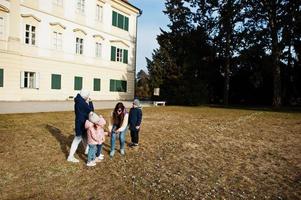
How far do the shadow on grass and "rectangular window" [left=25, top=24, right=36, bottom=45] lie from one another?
674 inches

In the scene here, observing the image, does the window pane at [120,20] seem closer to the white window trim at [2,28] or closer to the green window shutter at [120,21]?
the green window shutter at [120,21]

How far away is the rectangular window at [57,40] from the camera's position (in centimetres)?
3150

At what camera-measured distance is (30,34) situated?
29.0 meters

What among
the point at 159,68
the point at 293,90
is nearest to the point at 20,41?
the point at 159,68

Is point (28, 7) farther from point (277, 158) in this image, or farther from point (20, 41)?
point (277, 158)

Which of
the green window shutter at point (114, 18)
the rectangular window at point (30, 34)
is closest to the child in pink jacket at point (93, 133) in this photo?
the rectangular window at point (30, 34)

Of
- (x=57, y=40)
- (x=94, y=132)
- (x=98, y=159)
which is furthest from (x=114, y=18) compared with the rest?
(x=94, y=132)

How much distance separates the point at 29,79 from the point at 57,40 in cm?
Answer: 478

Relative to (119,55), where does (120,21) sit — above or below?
above

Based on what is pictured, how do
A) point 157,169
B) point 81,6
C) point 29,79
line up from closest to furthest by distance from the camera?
point 157,169 → point 29,79 → point 81,6

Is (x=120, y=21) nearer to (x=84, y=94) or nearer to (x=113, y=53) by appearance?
(x=113, y=53)

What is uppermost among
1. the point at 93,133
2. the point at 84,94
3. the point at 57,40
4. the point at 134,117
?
the point at 57,40

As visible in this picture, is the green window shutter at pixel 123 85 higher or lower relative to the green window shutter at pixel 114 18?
lower

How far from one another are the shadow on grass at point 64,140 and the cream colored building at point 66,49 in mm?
15673
